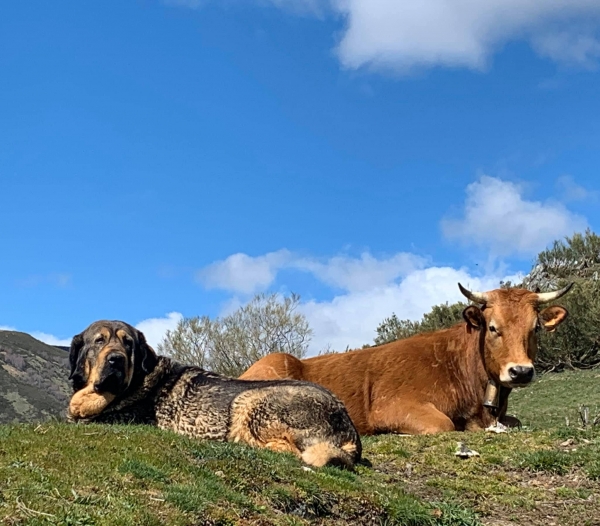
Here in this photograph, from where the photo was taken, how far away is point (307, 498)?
265 inches

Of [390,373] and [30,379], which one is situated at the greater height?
[30,379]

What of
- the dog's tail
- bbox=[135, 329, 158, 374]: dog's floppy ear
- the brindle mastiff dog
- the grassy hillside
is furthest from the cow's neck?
bbox=[135, 329, 158, 374]: dog's floppy ear

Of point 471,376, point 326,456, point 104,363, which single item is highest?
point 471,376

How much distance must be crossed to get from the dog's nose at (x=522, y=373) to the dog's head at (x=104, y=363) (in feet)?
18.1

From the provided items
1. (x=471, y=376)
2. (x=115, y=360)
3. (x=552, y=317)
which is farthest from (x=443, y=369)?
(x=115, y=360)

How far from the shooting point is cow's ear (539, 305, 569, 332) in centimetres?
1267

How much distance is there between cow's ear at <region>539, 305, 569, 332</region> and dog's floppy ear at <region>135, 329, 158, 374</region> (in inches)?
261

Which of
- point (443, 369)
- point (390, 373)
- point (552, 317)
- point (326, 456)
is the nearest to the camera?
point (326, 456)

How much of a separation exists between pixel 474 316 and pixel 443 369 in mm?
1119

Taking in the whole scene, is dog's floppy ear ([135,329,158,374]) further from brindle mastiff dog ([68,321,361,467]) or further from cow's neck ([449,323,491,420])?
cow's neck ([449,323,491,420])

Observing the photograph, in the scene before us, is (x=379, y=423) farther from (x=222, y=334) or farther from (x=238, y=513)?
(x=222, y=334)

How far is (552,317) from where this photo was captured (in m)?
12.8

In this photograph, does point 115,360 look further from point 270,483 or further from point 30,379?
point 30,379

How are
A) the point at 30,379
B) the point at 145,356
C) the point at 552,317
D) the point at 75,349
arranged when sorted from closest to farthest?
the point at 145,356 → the point at 75,349 → the point at 552,317 → the point at 30,379
